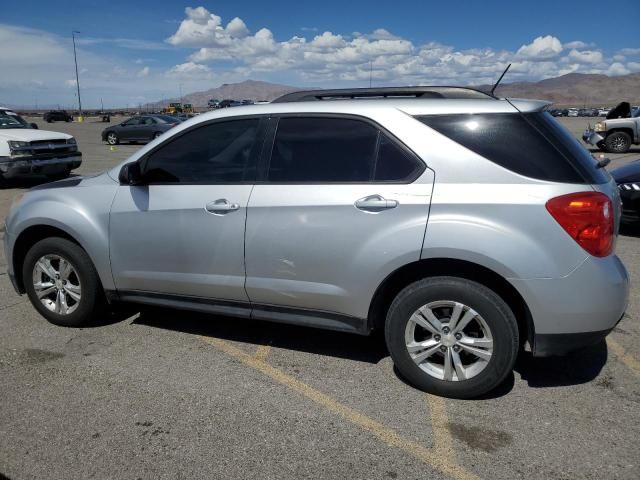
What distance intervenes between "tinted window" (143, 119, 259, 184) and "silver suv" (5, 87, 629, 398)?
0.01 metres

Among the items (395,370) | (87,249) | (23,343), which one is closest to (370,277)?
(395,370)

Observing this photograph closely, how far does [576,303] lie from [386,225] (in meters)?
1.12

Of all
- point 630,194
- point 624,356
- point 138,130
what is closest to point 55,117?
point 138,130

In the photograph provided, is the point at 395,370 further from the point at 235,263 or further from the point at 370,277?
the point at 235,263

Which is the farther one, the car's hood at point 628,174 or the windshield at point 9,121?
the windshield at point 9,121

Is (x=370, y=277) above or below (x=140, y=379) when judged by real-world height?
above

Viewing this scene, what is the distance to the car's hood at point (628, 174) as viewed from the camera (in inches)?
274

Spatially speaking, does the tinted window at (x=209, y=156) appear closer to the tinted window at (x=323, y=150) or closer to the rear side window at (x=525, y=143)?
the tinted window at (x=323, y=150)

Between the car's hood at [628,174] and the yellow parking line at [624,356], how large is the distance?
12.3 feet

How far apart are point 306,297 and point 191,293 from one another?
0.92 meters

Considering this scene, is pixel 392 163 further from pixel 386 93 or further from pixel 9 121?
pixel 9 121

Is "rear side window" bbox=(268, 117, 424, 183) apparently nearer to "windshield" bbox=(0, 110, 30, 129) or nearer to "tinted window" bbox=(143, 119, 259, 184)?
"tinted window" bbox=(143, 119, 259, 184)

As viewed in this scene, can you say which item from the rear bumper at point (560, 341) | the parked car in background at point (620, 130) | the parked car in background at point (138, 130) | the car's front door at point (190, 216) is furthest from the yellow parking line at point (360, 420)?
the parked car in background at point (138, 130)

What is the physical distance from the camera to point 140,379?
11.5 ft
